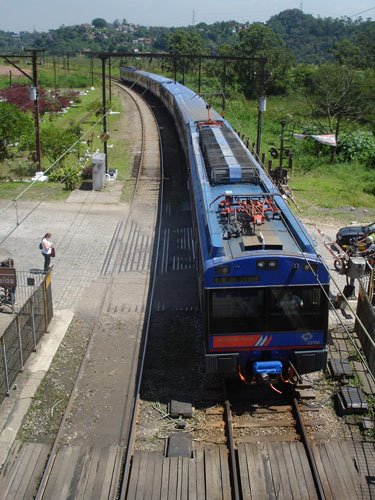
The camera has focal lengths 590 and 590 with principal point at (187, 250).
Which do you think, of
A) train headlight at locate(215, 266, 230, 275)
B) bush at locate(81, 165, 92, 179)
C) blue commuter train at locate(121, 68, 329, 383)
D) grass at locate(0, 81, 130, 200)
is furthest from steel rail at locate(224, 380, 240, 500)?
bush at locate(81, 165, 92, 179)

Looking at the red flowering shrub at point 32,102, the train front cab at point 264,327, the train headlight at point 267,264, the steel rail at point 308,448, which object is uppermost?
the train headlight at point 267,264

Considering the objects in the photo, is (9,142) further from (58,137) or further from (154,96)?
(154,96)

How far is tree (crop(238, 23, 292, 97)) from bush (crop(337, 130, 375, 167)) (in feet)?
78.5

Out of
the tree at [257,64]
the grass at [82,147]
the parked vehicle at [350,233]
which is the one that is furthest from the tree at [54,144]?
the tree at [257,64]

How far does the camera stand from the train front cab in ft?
31.0

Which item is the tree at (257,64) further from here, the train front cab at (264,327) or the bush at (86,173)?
the train front cab at (264,327)

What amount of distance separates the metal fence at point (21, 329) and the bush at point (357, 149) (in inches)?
810

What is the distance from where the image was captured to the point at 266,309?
9516 millimetres

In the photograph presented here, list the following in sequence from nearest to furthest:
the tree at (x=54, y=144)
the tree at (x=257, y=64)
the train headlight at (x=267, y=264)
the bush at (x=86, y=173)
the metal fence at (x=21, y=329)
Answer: the train headlight at (x=267, y=264), the metal fence at (x=21, y=329), the bush at (x=86, y=173), the tree at (x=54, y=144), the tree at (x=257, y=64)

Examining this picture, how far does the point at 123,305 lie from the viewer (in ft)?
46.1

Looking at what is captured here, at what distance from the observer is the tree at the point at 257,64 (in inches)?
2239

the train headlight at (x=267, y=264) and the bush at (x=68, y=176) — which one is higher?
the train headlight at (x=267, y=264)

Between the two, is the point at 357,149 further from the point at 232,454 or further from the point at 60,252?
the point at 232,454

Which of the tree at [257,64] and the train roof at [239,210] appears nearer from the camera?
the train roof at [239,210]
